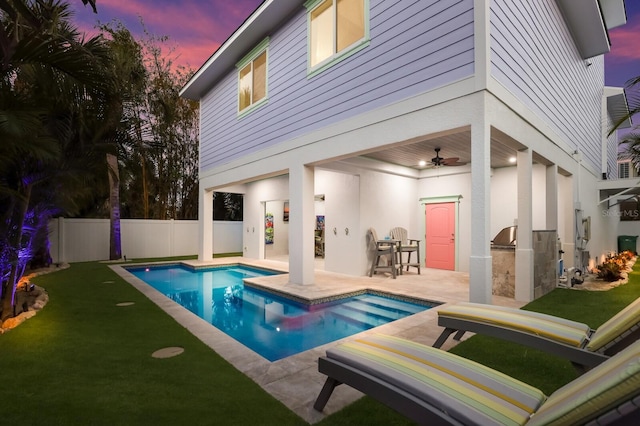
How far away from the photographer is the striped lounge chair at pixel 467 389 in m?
1.07

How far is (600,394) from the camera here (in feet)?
3.55

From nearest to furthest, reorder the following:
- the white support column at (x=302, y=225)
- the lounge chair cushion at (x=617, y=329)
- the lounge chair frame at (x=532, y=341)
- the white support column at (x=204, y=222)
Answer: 1. the lounge chair cushion at (x=617, y=329)
2. the lounge chair frame at (x=532, y=341)
3. the white support column at (x=302, y=225)
4. the white support column at (x=204, y=222)

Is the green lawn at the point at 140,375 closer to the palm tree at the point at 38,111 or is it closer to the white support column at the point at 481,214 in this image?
the white support column at the point at 481,214

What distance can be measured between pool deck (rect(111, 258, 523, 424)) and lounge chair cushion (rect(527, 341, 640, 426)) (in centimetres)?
146

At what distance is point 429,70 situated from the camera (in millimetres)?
4961

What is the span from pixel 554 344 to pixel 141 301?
240 inches

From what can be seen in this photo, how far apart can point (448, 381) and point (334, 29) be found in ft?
21.7

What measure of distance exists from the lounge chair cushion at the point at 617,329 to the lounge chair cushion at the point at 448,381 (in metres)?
1.05

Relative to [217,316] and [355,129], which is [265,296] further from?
[355,129]

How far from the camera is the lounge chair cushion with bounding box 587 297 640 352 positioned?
2.16 metres

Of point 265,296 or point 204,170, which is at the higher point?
point 204,170

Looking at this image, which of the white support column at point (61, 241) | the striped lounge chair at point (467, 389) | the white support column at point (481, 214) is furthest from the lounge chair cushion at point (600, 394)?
the white support column at point (61, 241)

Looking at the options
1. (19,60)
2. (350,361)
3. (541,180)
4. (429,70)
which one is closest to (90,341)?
(19,60)

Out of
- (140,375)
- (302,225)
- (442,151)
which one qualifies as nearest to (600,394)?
(140,375)
